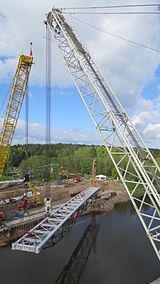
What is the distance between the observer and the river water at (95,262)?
13.9 metres

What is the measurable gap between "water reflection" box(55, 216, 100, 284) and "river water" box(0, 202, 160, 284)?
5 centimetres

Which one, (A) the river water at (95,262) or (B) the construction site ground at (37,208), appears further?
(B) the construction site ground at (37,208)

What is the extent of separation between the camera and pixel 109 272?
1466 centimetres

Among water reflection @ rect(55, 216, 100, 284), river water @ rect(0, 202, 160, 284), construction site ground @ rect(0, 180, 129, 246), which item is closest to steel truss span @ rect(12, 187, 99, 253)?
river water @ rect(0, 202, 160, 284)

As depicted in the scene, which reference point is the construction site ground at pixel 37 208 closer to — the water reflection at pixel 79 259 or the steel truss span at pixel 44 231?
the steel truss span at pixel 44 231

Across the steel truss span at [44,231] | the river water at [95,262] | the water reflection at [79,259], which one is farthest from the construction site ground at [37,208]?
the water reflection at [79,259]

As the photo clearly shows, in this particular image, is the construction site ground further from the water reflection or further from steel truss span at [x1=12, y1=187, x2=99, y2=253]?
the water reflection

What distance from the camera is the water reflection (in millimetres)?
14159

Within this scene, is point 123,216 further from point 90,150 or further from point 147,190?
point 90,150

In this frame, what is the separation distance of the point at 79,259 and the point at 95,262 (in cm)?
112

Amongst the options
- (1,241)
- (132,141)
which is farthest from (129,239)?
(132,141)

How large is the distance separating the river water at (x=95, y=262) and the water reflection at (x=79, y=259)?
54 mm

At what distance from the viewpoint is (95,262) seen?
53.0ft

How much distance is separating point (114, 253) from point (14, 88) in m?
15.7
